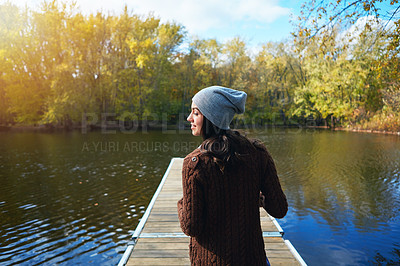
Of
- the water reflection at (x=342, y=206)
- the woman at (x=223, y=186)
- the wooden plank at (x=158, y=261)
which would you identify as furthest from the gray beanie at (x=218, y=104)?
the water reflection at (x=342, y=206)

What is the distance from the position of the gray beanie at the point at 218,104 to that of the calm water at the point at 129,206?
4.36 meters

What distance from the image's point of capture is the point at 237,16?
36656 mm

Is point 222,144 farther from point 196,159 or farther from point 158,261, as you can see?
point 158,261

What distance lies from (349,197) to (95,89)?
31.1m

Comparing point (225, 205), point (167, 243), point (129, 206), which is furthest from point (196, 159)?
point (129, 206)

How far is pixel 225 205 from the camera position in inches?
53.2

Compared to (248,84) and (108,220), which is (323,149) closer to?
(108,220)

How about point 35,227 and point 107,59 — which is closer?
point 35,227

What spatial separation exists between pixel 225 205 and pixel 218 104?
19.3 inches

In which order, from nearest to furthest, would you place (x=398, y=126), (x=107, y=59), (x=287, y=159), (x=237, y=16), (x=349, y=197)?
(x=349, y=197) → (x=287, y=159) → (x=398, y=126) → (x=107, y=59) → (x=237, y=16)

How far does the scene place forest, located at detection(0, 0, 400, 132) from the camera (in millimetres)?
30188

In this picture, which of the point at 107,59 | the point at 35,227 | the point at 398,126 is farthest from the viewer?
the point at 107,59

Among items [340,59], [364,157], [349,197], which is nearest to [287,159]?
[364,157]

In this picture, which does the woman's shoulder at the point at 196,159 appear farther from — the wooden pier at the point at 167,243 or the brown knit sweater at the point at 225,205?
the wooden pier at the point at 167,243
